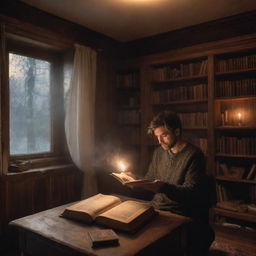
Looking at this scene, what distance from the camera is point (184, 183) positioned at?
74.4 inches

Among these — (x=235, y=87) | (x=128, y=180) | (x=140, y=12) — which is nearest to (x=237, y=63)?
(x=235, y=87)

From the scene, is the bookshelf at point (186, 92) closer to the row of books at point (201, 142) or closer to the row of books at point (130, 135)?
the row of books at point (201, 142)

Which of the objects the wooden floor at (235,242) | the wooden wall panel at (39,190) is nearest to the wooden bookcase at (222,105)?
the wooden floor at (235,242)

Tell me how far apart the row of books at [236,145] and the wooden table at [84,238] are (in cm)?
187

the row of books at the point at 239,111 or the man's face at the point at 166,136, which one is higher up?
the row of books at the point at 239,111

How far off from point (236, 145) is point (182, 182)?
5.16 feet

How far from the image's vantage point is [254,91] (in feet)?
10.3

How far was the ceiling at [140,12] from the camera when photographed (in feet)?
9.41

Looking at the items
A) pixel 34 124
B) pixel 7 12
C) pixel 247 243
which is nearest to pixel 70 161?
pixel 34 124

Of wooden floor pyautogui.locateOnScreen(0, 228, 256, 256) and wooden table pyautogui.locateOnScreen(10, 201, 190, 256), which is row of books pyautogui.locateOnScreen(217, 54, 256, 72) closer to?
wooden floor pyautogui.locateOnScreen(0, 228, 256, 256)

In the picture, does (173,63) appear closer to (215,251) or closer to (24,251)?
(215,251)

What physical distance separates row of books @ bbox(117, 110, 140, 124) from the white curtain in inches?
29.4

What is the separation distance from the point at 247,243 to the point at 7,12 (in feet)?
11.1

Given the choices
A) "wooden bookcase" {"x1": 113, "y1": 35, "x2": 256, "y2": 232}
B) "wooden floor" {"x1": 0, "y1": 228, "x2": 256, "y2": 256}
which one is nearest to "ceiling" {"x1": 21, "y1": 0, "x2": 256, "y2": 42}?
"wooden bookcase" {"x1": 113, "y1": 35, "x2": 256, "y2": 232}
